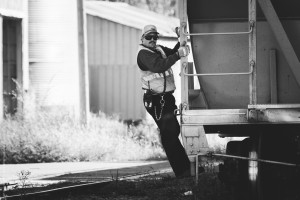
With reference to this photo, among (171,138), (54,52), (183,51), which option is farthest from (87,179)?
(54,52)

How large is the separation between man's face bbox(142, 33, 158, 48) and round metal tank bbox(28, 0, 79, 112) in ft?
33.4

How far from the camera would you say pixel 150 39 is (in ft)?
41.3

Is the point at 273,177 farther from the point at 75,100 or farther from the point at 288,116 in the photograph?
the point at 75,100

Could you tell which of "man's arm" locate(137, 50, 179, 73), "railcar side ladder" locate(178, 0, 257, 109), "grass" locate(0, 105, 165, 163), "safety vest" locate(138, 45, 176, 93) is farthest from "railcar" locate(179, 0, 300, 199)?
"grass" locate(0, 105, 165, 163)

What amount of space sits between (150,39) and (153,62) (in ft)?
1.99

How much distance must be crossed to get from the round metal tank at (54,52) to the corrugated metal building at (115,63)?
3.54 meters

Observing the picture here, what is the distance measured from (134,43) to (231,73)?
16.1m

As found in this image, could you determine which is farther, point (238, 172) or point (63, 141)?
point (63, 141)

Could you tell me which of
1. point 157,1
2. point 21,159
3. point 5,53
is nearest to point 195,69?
point 21,159

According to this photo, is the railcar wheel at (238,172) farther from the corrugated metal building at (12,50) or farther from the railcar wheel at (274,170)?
the corrugated metal building at (12,50)

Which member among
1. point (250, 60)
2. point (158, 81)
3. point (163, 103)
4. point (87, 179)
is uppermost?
point (250, 60)

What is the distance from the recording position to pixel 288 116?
10.7 m

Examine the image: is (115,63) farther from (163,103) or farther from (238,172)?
(238,172)

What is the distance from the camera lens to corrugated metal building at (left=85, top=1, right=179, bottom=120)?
86.9 ft
